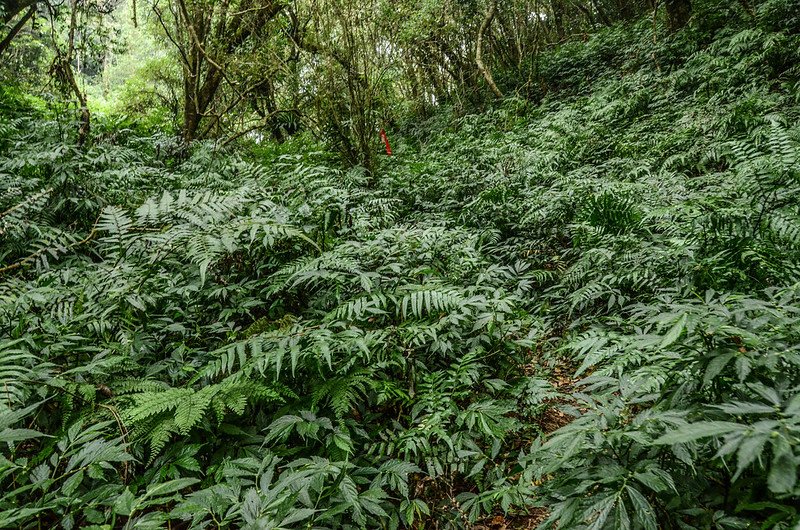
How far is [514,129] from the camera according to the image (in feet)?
30.3

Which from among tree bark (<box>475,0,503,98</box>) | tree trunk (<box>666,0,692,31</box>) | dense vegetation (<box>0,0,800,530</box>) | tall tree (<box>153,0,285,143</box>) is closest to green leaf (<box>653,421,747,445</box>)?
dense vegetation (<box>0,0,800,530</box>)

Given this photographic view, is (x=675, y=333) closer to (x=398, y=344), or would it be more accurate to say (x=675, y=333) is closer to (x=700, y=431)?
(x=700, y=431)

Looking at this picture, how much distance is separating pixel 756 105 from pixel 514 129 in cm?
423

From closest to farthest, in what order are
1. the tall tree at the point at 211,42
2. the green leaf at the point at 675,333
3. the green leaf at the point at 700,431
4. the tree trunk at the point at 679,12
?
1. the green leaf at the point at 700,431
2. the green leaf at the point at 675,333
3. the tall tree at the point at 211,42
4. the tree trunk at the point at 679,12

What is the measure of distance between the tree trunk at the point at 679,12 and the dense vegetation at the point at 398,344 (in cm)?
547

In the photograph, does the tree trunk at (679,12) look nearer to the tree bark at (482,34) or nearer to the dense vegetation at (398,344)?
the tree bark at (482,34)

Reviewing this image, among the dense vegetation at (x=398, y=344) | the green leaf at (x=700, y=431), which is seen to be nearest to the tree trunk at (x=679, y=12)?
the dense vegetation at (x=398, y=344)

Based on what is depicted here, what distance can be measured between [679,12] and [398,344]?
488 inches

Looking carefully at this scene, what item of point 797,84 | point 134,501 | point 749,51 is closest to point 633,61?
point 749,51

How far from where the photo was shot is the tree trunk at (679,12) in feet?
34.0

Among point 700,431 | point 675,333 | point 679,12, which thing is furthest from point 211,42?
point 679,12

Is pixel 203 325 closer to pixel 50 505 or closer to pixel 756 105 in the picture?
pixel 50 505

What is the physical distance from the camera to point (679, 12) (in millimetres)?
→ 10406

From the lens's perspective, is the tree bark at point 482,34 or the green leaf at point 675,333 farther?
the tree bark at point 482,34
